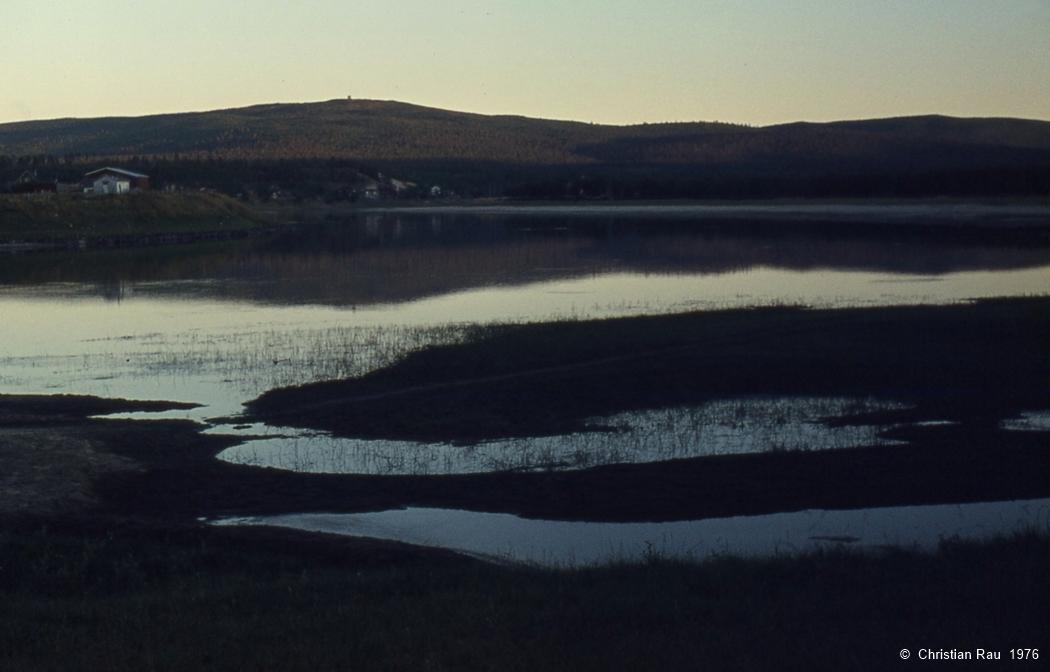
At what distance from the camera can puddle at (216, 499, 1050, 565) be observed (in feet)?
33.0

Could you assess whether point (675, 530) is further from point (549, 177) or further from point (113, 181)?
point (549, 177)

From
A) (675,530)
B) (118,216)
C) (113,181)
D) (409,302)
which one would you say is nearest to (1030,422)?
(675,530)

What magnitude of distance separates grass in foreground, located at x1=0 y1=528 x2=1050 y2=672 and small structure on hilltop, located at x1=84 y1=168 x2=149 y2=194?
8484cm

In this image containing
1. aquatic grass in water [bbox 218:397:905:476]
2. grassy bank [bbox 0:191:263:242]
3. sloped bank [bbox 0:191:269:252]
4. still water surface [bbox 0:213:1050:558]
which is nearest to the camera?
aquatic grass in water [bbox 218:397:905:476]

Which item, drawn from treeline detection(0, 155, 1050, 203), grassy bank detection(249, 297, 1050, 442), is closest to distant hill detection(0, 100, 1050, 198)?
treeline detection(0, 155, 1050, 203)

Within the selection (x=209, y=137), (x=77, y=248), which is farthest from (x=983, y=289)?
(x=209, y=137)

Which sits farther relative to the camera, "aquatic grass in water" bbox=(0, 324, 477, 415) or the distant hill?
the distant hill

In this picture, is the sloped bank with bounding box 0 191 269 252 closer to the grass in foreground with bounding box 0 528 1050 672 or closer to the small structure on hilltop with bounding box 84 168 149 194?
the small structure on hilltop with bounding box 84 168 149 194

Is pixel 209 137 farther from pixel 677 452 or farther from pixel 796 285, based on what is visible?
pixel 677 452

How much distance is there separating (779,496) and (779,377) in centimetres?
692

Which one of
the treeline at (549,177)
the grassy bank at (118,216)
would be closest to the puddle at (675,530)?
the grassy bank at (118,216)

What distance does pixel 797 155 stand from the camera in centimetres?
14212

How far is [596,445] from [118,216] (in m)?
63.2

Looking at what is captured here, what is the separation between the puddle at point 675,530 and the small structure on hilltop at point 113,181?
82.5m
